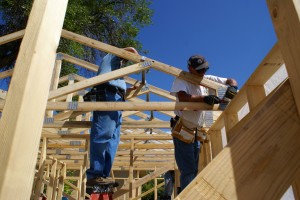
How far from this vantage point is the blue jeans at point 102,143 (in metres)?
3.28

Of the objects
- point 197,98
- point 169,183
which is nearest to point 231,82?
point 197,98

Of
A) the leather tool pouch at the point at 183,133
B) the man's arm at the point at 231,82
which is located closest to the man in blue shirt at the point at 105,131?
the leather tool pouch at the point at 183,133

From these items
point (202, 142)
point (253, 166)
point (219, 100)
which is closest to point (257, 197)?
point (253, 166)

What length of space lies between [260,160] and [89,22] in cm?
1294

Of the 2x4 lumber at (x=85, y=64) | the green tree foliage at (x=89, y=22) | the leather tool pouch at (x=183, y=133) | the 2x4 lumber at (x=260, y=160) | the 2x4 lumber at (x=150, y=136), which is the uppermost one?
the green tree foliage at (x=89, y=22)

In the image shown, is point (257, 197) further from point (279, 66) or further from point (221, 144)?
point (221, 144)

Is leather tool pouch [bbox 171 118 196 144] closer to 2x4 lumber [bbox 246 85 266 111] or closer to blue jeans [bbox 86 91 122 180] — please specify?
blue jeans [bbox 86 91 122 180]

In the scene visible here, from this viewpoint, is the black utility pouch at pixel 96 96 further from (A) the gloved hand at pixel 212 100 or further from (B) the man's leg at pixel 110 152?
(A) the gloved hand at pixel 212 100

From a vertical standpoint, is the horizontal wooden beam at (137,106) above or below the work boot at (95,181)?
above

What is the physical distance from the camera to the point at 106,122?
3488 mm

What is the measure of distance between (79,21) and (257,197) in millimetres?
12291

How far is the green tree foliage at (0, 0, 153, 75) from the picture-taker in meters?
11.9

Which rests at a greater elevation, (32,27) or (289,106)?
(32,27)

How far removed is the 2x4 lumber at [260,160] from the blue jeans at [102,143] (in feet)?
8.30
